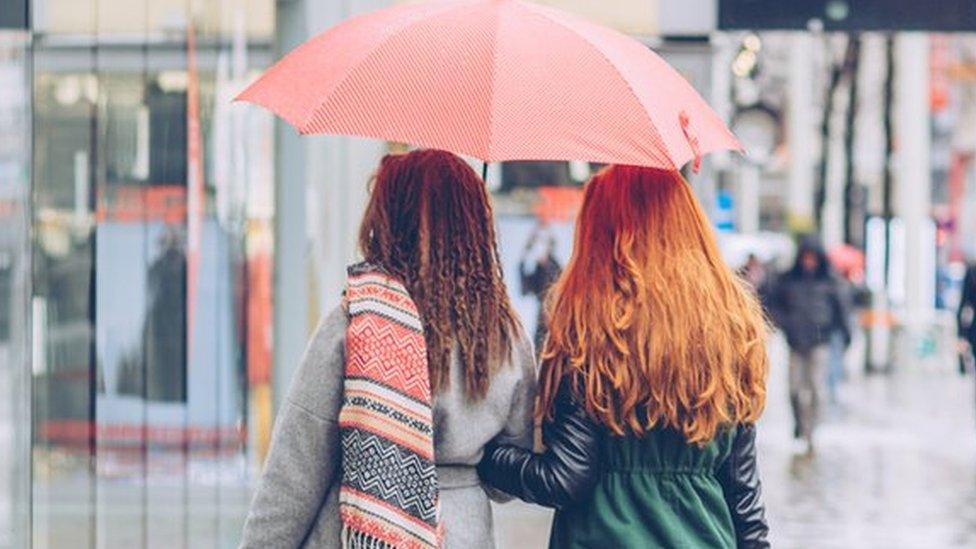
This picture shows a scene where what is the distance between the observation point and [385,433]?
385 cm

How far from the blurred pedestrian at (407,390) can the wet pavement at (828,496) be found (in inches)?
157

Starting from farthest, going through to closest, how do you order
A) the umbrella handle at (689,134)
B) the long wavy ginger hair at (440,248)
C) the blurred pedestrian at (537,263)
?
1. the blurred pedestrian at (537,263)
2. the umbrella handle at (689,134)
3. the long wavy ginger hair at (440,248)

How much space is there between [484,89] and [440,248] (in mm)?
354

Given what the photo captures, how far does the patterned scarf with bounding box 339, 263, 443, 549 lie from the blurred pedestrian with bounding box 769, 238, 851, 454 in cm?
1352

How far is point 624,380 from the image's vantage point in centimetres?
404

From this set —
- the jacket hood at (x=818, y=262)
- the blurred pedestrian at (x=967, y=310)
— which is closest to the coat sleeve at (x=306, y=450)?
the blurred pedestrian at (x=967, y=310)

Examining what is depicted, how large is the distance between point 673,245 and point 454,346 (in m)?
0.52

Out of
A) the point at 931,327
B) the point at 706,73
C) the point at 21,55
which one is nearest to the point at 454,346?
the point at 21,55

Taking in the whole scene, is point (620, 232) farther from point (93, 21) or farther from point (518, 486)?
point (93, 21)

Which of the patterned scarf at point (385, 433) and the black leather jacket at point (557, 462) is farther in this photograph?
the black leather jacket at point (557, 462)

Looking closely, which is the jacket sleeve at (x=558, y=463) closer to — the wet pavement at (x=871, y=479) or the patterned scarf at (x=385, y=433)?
the patterned scarf at (x=385, y=433)

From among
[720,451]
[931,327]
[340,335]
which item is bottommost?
[931,327]

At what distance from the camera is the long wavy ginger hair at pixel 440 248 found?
158 inches

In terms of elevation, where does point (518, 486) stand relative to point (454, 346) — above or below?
below
